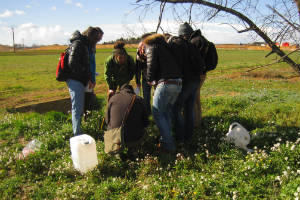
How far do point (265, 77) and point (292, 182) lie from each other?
12.5 m

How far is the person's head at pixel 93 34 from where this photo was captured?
4.36 metres

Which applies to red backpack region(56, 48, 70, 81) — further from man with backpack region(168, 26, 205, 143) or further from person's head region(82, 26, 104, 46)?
man with backpack region(168, 26, 205, 143)

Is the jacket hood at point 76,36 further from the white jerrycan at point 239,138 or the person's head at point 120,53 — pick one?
the white jerrycan at point 239,138

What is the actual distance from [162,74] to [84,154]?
1629mm

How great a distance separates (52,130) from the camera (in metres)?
5.10

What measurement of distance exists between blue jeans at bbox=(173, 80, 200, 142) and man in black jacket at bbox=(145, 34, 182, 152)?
32cm

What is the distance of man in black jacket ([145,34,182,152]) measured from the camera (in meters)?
3.62

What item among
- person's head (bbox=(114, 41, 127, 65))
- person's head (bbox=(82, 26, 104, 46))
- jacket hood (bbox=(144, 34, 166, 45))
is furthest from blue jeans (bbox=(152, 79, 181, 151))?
person's head (bbox=(82, 26, 104, 46))

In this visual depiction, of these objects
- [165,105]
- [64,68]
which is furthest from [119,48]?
[165,105]

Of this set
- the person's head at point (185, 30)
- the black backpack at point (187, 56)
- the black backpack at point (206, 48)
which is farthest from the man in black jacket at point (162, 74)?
the black backpack at point (206, 48)

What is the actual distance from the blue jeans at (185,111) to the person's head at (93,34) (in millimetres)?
1779

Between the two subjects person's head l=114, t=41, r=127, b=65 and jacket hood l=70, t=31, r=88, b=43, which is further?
person's head l=114, t=41, r=127, b=65

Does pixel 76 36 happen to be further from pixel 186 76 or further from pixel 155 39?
pixel 186 76

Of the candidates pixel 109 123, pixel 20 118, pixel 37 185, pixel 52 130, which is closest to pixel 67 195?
pixel 37 185
